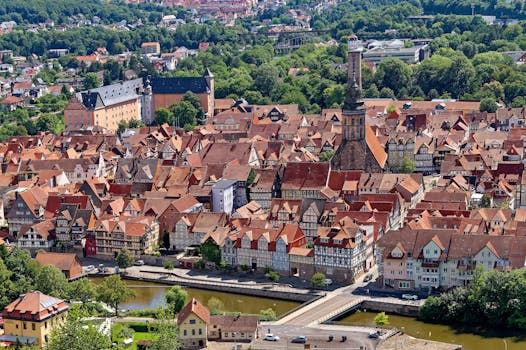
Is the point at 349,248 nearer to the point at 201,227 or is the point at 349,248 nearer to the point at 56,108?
the point at 201,227

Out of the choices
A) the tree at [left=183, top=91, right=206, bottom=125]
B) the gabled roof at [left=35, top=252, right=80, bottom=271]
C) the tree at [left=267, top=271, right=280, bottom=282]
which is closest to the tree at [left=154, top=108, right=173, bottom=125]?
the tree at [left=183, top=91, right=206, bottom=125]

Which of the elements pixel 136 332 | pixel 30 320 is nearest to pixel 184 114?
pixel 136 332

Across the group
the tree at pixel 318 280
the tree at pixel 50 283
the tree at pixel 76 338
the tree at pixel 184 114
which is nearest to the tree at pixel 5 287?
the tree at pixel 50 283

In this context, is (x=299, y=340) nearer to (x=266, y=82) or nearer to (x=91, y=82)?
(x=266, y=82)

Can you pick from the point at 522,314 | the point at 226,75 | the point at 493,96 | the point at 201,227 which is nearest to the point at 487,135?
the point at 493,96

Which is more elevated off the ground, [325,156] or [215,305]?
[325,156]

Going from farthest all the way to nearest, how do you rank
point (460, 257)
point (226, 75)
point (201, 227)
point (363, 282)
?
point (226, 75), point (201, 227), point (363, 282), point (460, 257)

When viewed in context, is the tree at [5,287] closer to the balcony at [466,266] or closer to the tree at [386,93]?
the balcony at [466,266]
